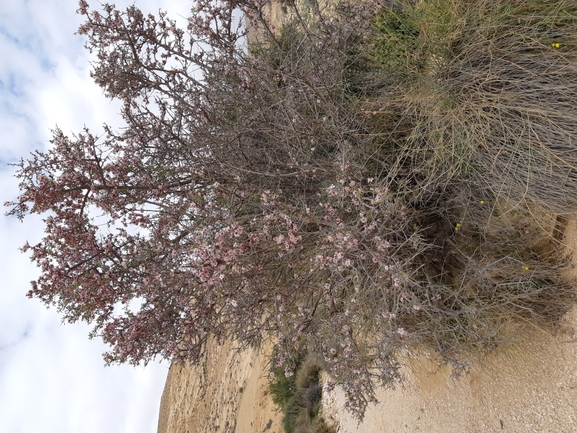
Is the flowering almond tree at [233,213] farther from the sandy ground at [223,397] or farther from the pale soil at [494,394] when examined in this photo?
the sandy ground at [223,397]

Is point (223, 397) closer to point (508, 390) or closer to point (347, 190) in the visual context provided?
point (508, 390)

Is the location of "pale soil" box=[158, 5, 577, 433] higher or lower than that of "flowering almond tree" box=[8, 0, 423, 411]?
lower

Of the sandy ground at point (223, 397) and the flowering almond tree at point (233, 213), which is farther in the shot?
the sandy ground at point (223, 397)

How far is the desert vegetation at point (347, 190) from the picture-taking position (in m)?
3.39

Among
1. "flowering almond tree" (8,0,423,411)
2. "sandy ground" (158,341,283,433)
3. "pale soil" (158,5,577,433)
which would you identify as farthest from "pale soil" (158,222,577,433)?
"sandy ground" (158,341,283,433)

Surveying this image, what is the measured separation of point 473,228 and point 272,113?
7.43 ft

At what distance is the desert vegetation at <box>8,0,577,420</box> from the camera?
339cm

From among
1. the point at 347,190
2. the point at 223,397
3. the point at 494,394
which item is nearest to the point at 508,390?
the point at 494,394

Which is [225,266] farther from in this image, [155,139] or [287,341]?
[155,139]

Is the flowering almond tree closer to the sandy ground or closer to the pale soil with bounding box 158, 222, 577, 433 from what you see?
the pale soil with bounding box 158, 222, 577, 433

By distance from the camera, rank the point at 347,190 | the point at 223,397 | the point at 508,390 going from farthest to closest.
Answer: the point at 223,397 → the point at 508,390 → the point at 347,190

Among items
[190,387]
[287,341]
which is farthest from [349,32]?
[190,387]

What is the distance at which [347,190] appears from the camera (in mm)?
3656

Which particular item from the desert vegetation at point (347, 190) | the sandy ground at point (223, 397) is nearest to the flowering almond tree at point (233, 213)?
the desert vegetation at point (347, 190)
